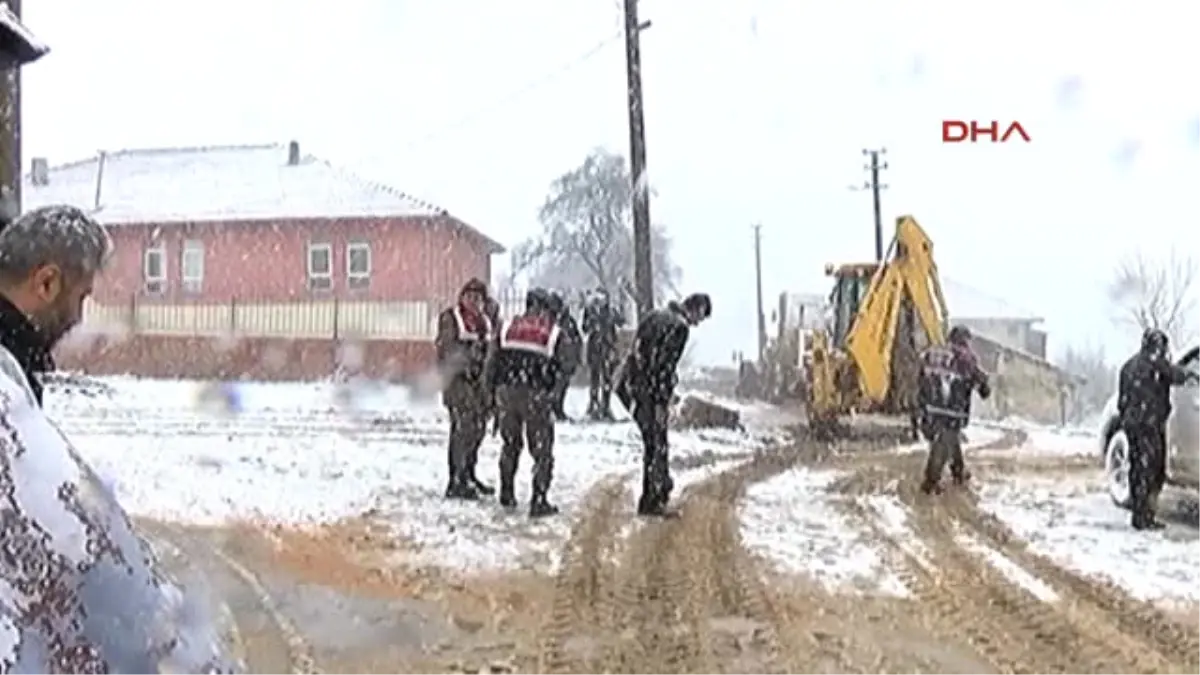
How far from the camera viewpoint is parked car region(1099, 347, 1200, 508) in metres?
13.4

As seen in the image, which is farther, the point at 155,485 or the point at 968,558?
the point at 155,485

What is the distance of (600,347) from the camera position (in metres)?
23.3

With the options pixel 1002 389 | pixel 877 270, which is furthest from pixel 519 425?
pixel 1002 389

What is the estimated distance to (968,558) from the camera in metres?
11.3

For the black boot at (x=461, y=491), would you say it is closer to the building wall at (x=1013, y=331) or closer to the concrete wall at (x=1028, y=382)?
the concrete wall at (x=1028, y=382)

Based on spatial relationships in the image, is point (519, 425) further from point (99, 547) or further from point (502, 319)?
point (99, 547)

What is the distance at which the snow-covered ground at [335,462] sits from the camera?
1180 centimetres

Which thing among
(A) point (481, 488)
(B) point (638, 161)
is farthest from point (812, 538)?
(B) point (638, 161)

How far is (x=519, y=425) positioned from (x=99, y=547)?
33.8 feet

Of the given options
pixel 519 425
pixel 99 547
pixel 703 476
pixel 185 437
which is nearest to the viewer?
pixel 99 547

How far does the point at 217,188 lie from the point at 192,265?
A: 322 centimetres

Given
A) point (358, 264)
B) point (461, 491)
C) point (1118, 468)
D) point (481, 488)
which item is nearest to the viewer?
point (461, 491)

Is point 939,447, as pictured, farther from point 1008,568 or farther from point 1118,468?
point 1008,568

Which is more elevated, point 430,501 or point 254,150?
point 254,150
